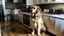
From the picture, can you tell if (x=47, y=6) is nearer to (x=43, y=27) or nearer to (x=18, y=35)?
(x=43, y=27)

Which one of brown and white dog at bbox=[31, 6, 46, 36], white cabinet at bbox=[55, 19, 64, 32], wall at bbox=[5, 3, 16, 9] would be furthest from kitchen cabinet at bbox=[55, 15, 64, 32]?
wall at bbox=[5, 3, 16, 9]

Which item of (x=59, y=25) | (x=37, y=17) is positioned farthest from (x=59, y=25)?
(x=37, y=17)

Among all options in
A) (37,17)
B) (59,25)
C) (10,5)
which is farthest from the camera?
(10,5)

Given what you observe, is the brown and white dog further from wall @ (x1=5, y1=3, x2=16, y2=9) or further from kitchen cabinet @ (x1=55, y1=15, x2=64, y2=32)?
wall @ (x1=5, y1=3, x2=16, y2=9)

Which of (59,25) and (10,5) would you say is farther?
(10,5)

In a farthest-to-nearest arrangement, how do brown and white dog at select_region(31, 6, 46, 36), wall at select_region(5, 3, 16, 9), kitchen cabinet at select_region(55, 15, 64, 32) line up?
wall at select_region(5, 3, 16, 9) → brown and white dog at select_region(31, 6, 46, 36) → kitchen cabinet at select_region(55, 15, 64, 32)

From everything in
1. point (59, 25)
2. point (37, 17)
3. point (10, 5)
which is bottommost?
point (59, 25)

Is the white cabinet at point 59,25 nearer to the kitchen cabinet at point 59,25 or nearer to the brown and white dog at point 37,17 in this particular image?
the kitchen cabinet at point 59,25

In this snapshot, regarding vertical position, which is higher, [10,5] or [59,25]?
[10,5]

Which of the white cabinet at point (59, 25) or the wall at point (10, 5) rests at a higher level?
the wall at point (10, 5)

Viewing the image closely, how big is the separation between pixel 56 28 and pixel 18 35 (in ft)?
4.17

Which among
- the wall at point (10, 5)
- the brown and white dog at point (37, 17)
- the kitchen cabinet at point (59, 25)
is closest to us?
the kitchen cabinet at point (59, 25)

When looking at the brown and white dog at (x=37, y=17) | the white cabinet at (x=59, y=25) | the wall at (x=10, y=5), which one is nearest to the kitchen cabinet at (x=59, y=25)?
the white cabinet at (x=59, y=25)

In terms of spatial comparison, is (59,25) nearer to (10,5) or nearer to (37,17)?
(37,17)
